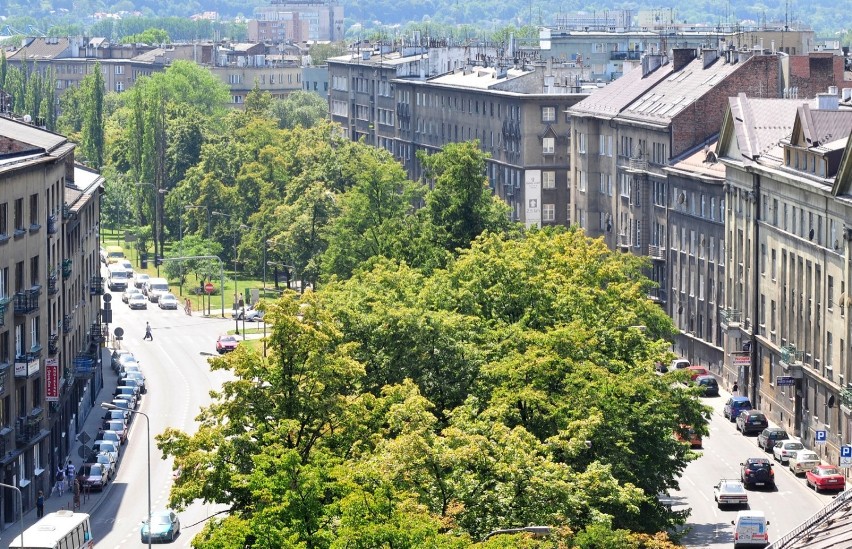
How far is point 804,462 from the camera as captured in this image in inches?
4218

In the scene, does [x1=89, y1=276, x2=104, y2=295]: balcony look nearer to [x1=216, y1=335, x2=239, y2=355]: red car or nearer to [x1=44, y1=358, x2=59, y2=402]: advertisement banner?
[x1=216, y1=335, x2=239, y2=355]: red car

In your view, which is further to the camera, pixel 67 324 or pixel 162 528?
pixel 67 324

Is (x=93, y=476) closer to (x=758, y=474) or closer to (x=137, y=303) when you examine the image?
(x=758, y=474)

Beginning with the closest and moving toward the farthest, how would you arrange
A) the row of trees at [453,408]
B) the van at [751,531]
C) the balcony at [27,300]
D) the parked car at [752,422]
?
the row of trees at [453,408], the van at [751,531], the balcony at [27,300], the parked car at [752,422]

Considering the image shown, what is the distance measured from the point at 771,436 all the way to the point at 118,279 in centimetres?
9416

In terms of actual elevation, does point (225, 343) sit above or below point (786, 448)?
below

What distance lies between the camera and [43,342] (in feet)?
357

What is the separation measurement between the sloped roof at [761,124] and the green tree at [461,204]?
16543mm

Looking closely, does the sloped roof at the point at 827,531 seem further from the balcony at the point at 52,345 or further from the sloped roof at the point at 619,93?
the sloped roof at the point at 619,93

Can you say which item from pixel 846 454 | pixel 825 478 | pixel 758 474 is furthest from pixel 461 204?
pixel 846 454

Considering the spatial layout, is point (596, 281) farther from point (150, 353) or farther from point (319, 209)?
point (319, 209)

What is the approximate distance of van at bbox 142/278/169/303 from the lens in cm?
18738

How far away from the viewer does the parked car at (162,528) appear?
9319 centimetres

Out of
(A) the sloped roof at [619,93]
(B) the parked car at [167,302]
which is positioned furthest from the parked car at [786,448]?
(B) the parked car at [167,302]
